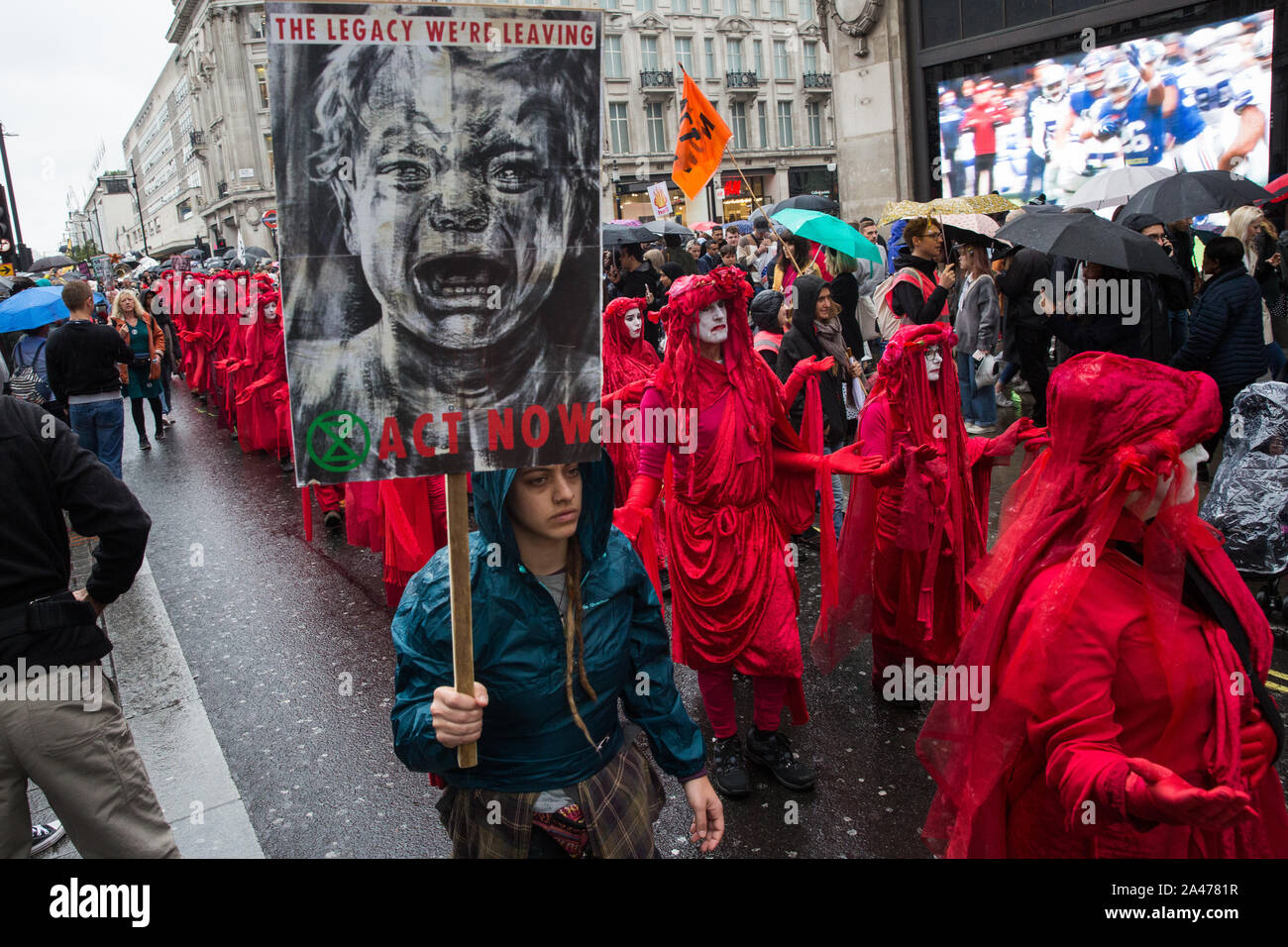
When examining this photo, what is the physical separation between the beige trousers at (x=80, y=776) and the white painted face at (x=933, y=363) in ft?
11.5

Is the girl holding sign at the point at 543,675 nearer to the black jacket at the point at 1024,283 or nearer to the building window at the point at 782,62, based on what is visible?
the black jacket at the point at 1024,283

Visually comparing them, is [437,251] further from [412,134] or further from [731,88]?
[731,88]

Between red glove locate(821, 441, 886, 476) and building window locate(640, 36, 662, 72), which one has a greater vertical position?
building window locate(640, 36, 662, 72)

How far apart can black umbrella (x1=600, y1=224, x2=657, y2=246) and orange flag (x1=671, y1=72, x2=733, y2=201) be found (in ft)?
15.9

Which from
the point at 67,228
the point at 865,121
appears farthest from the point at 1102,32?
the point at 67,228

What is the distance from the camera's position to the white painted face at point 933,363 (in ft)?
14.9

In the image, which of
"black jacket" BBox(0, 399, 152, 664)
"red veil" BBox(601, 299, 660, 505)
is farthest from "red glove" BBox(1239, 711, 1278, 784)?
"red veil" BBox(601, 299, 660, 505)

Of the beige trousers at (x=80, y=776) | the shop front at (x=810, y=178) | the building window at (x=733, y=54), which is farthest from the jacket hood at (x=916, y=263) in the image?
the building window at (x=733, y=54)

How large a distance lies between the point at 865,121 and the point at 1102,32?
456 centimetres

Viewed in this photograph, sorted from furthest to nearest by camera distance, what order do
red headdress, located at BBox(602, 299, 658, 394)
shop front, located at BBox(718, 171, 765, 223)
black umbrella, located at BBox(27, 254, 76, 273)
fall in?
1. shop front, located at BBox(718, 171, 765, 223)
2. black umbrella, located at BBox(27, 254, 76, 273)
3. red headdress, located at BBox(602, 299, 658, 394)

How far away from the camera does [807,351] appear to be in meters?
7.09

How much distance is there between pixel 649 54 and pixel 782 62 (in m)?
8.93

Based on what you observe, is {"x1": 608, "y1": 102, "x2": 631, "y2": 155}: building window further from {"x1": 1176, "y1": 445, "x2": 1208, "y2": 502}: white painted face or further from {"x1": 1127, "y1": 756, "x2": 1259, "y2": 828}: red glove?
{"x1": 1127, "y1": 756, "x2": 1259, "y2": 828}: red glove

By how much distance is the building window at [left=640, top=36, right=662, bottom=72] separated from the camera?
2000 inches
